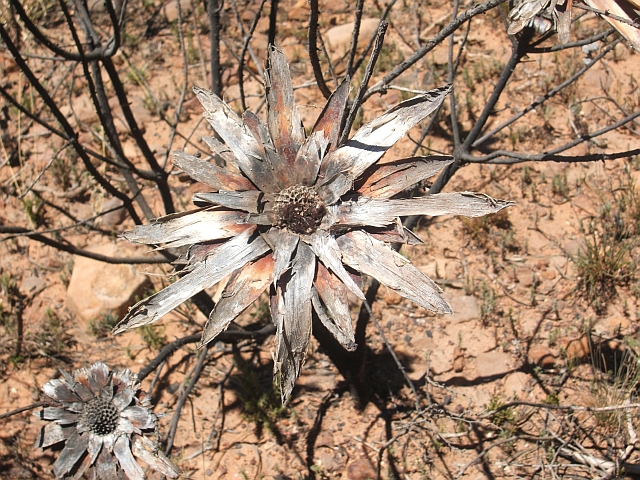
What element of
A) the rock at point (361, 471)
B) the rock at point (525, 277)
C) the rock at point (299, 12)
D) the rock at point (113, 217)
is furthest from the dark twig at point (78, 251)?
the rock at point (299, 12)

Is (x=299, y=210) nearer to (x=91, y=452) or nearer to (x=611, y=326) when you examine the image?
(x=91, y=452)

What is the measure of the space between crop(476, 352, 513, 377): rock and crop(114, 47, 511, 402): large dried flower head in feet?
5.83

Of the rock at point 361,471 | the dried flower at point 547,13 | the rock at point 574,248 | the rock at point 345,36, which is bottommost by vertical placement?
the rock at point 361,471

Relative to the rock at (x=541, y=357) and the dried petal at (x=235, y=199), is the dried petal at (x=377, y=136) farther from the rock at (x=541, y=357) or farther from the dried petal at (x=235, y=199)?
the rock at (x=541, y=357)

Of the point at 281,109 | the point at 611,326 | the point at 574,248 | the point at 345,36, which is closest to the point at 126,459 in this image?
the point at 281,109

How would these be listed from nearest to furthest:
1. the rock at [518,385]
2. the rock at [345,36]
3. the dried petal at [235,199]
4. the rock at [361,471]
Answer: the dried petal at [235,199] → the rock at [361,471] → the rock at [518,385] → the rock at [345,36]

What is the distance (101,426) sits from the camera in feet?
7.97

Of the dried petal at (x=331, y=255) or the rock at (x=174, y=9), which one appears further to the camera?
the rock at (x=174, y=9)

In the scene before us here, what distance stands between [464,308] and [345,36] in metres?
2.51

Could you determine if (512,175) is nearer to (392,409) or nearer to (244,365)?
(392,409)

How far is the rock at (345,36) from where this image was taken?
196 inches

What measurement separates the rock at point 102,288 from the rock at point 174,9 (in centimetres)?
252

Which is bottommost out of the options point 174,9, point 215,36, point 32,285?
A: point 32,285

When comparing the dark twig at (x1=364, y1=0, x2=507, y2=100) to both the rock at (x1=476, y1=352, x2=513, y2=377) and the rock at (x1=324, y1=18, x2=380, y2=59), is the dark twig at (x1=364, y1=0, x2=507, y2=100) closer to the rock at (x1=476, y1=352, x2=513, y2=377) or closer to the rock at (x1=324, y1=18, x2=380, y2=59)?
the rock at (x1=476, y1=352, x2=513, y2=377)
